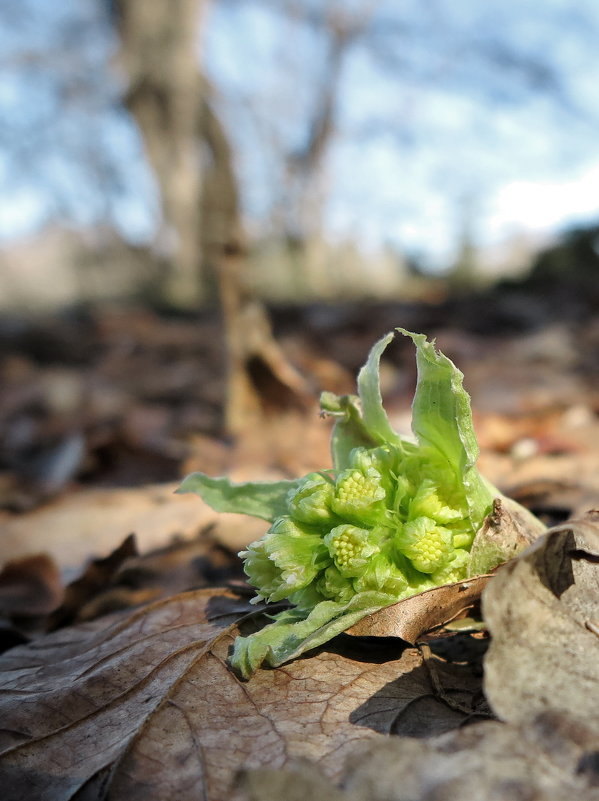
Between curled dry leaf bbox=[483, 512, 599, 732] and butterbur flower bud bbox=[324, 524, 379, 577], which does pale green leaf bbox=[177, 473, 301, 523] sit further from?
curled dry leaf bbox=[483, 512, 599, 732]

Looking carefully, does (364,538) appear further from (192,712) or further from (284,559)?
(192,712)

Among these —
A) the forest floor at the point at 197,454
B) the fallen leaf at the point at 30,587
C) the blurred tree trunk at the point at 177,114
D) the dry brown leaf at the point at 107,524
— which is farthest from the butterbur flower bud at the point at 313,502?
the blurred tree trunk at the point at 177,114

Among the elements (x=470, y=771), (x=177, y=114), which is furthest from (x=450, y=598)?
(x=177, y=114)

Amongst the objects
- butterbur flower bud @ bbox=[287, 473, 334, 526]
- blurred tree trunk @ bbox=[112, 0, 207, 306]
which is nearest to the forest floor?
butterbur flower bud @ bbox=[287, 473, 334, 526]

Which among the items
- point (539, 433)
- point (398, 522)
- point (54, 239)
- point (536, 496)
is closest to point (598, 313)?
point (539, 433)

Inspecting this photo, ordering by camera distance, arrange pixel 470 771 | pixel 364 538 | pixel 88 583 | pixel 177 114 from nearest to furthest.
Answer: pixel 470 771
pixel 364 538
pixel 88 583
pixel 177 114

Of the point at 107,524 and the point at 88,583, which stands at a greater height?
the point at 88,583
